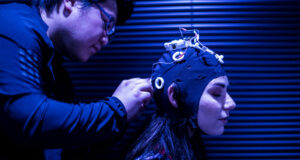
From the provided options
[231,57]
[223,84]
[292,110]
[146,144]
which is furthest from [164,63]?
[292,110]

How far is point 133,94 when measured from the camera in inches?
54.0

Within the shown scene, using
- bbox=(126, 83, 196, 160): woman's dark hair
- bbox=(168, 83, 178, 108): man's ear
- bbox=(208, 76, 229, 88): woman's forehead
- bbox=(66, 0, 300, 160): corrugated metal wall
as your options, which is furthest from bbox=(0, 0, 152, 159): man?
bbox=(66, 0, 300, 160): corrugated metal wall

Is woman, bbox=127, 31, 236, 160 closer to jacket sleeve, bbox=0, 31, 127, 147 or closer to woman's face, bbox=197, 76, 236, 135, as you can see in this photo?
woman's face, bbox=197, 76, 236, 135

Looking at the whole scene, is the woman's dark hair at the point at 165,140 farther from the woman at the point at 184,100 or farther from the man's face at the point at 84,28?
the man's face at the point at 84,28

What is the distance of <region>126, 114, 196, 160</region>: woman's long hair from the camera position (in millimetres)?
1602

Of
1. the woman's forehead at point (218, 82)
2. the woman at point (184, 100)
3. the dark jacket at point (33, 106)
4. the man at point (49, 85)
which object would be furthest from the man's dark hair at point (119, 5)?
the woman's forehead at point (218, 82)

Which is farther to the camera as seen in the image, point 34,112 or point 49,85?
point 49,85

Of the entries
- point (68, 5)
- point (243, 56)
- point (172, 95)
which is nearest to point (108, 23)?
point (68, 5)

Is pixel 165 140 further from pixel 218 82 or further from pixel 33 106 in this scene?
pixel 33 106

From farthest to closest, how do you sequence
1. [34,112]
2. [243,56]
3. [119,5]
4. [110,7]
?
[243,56]
[119,5]
[110,7]
[34,112]

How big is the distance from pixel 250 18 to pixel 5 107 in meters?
2.21

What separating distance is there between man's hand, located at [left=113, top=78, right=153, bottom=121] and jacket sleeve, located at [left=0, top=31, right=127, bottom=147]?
20cm

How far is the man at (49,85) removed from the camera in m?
1.01

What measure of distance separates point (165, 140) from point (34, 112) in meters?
0.99
